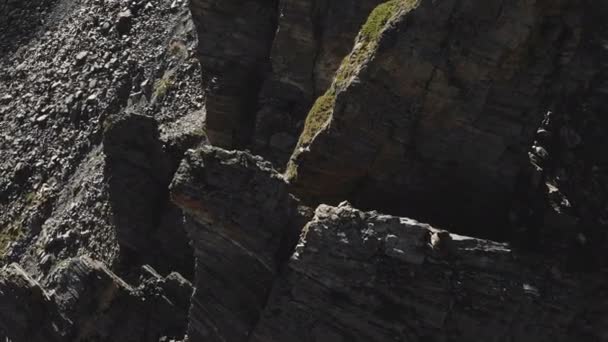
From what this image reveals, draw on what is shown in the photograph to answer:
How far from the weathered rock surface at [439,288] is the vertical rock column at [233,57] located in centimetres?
1251

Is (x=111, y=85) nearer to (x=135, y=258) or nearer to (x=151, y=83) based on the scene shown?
(x=151, y=83)

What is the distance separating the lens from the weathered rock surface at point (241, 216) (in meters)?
20.0

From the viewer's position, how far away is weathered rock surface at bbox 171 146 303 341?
20.0 meters

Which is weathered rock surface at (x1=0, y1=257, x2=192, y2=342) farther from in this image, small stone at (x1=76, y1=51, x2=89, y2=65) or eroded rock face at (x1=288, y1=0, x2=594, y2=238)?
small stone at (x1=76, y1=51, x2=89, y2=65)

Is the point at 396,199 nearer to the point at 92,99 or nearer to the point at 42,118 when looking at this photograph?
the point at 92,99


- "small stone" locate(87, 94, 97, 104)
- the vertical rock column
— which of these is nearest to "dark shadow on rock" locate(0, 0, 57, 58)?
"small stone" locate(87, 94, 97, 104)

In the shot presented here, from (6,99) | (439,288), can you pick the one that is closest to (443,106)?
(439,288)

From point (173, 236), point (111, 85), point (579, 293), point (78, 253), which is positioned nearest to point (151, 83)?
point (111, 85)

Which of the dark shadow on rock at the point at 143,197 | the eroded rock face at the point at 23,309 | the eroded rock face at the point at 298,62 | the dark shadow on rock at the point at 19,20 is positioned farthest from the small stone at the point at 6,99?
the eroded rock face at the point at 298,62

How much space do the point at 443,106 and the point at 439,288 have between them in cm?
460

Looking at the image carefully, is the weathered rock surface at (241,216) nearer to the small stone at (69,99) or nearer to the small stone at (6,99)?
the small stone at (69,99)

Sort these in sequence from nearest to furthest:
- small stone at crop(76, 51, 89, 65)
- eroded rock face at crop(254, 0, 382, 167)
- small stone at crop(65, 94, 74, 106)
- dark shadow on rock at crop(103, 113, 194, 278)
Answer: eroded rock face at crop(254, 0, 382, 167)
dark shadow on rock at crop(103, 113, 194, 278)
small stone at crop(65, 94, 74, 106)
small stone at crop(76, 51, 89, 65)

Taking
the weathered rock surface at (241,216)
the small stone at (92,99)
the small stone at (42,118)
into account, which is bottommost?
the weathered rock surface at (241,216)

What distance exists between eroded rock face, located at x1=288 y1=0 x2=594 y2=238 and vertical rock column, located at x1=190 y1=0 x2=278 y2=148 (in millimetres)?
8907
